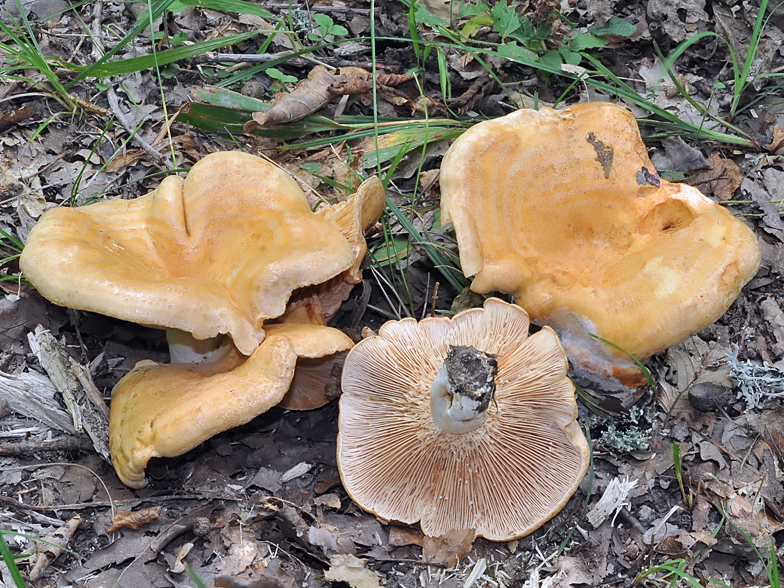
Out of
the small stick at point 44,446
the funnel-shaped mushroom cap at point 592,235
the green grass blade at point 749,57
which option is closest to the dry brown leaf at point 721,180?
the green grass blade at point 749,57

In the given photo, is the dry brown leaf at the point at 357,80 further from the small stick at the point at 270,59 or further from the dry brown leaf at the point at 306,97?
the small stick at the point at 270,59

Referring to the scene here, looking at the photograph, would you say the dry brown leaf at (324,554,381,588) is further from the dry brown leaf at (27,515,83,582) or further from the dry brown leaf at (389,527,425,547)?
the dry brown leaf at (27,515,83,582)

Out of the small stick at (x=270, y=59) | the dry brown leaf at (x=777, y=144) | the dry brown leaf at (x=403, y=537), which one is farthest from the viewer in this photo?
the small stick at (x=270, y=59)

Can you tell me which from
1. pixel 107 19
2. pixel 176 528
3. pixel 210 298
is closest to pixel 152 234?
pixel 210 298

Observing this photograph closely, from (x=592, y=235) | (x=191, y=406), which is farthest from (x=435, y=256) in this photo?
(x=191, y=406)

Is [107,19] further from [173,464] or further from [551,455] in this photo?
[551,455]

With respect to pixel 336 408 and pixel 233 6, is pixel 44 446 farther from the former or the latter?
pixel 233 6
